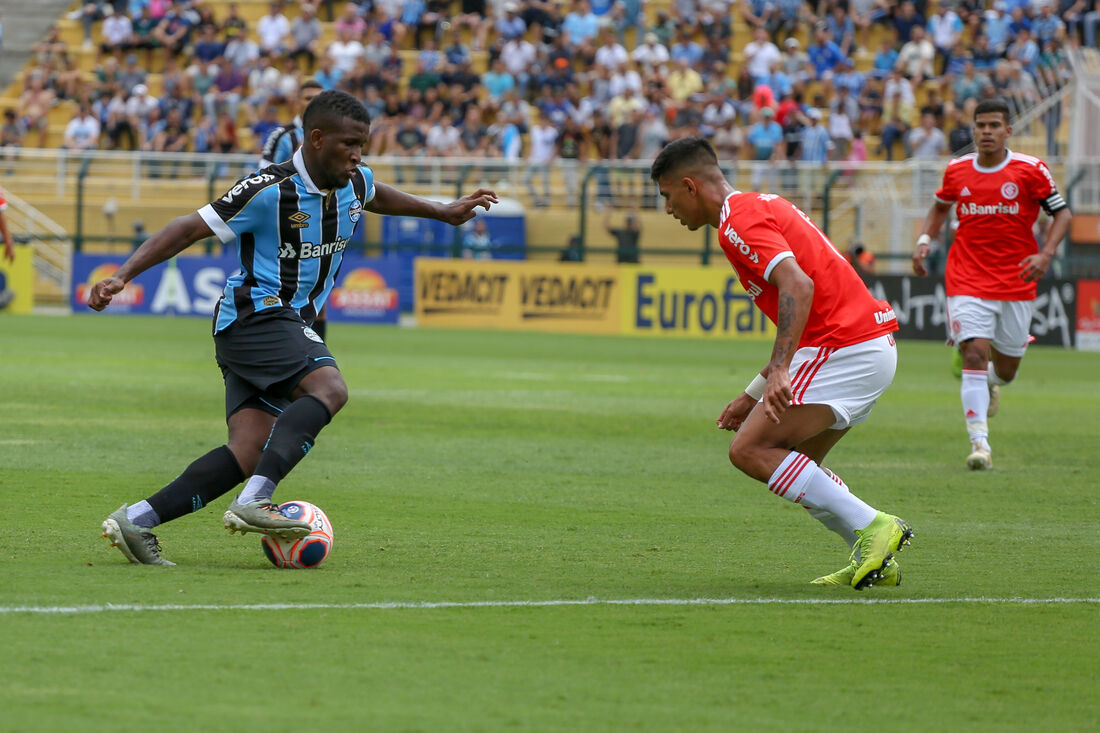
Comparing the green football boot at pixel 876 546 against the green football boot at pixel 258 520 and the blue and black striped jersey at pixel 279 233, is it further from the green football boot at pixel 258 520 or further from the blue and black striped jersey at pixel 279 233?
the blue and black striped jersey at pixel 279 233

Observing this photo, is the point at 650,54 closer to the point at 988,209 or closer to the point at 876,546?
the point at 988,209

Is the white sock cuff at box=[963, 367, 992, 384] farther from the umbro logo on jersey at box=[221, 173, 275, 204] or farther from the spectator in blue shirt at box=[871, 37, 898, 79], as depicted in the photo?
the spectator in blue shirt at box=[871, 37, 898, 79]

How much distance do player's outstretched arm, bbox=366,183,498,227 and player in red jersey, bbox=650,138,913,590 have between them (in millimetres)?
1230

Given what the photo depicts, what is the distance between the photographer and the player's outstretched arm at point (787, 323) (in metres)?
6.29

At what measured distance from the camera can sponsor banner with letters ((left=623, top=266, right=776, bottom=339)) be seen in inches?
1112

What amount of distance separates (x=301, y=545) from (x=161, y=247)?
135cm

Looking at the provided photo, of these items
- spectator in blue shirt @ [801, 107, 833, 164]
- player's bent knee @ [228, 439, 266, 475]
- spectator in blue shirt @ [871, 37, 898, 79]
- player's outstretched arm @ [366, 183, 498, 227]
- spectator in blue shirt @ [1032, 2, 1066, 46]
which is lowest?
player's bent knee @ [228, 439, 266, 475]

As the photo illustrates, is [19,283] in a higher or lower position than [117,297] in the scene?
higher

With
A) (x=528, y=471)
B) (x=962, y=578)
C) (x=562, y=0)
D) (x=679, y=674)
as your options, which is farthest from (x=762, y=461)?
(x=562, y=0)

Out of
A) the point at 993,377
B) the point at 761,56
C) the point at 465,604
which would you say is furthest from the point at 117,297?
the point at 465,604

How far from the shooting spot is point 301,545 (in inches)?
267

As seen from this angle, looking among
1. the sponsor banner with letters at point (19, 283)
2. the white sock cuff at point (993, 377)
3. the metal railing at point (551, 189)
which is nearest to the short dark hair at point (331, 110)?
the white sock cuff at point (993, 377)

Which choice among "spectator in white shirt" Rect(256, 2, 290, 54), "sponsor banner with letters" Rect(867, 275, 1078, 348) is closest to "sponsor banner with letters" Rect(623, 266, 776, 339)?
"sponsor banner with letters" Rect(867, 275, 1078, 348)

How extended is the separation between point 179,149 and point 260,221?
96.8ft
